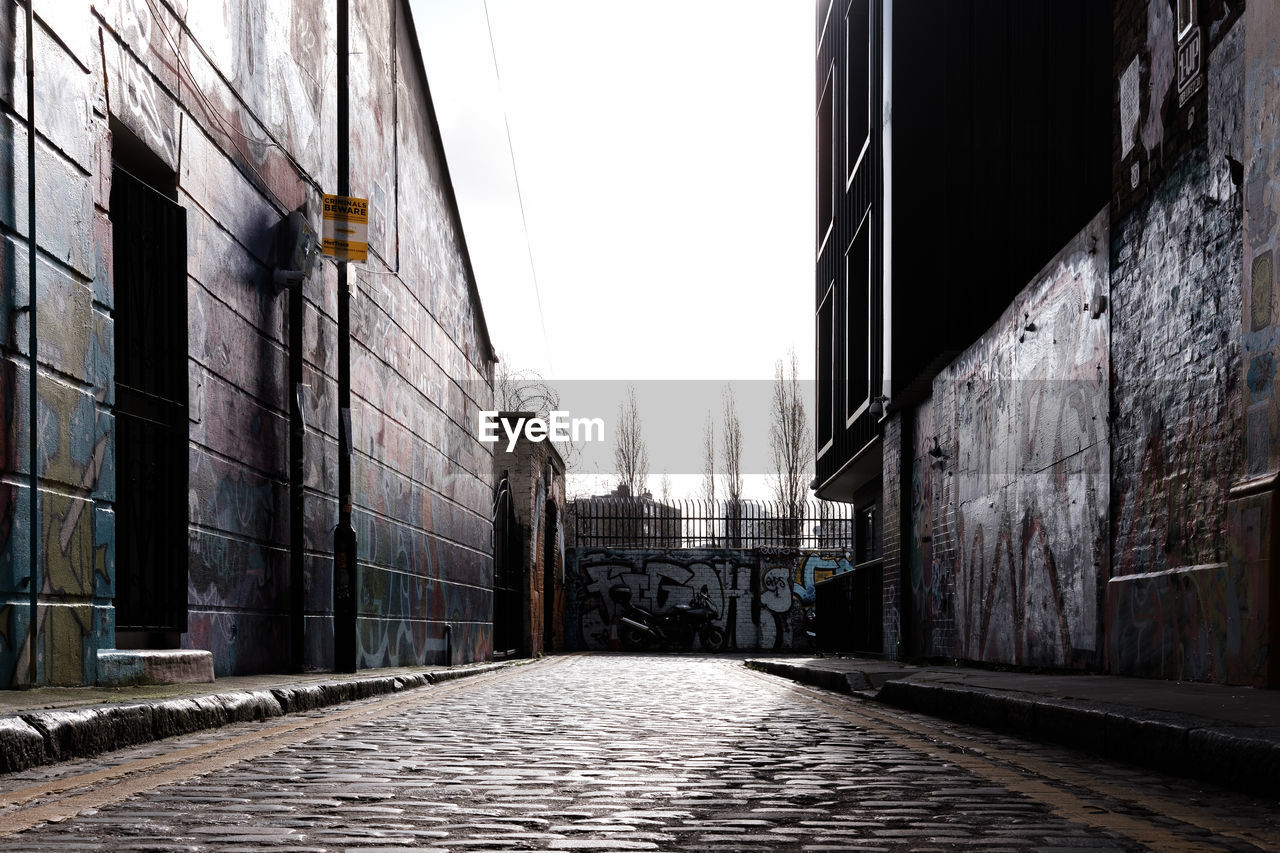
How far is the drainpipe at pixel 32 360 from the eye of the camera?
7.16 metres

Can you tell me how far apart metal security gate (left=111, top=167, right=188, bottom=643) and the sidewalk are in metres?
5.35

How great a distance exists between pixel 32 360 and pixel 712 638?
32.1 m

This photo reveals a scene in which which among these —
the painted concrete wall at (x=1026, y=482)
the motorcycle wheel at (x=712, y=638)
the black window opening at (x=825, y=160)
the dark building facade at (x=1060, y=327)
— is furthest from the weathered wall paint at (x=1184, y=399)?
the motorcycle wheel at (x=712, y=638)

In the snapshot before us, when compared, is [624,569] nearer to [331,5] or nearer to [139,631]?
[331,5]

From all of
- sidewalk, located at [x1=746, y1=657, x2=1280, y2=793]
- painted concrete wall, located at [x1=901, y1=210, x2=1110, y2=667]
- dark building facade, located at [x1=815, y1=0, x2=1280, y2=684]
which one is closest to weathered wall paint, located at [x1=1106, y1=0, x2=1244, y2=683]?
dark building facade, located at [x1=815, y1=0, x2=1280, y2=684]

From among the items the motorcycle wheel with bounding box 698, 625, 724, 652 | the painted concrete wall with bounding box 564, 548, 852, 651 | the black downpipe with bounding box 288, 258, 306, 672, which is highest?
the black downpipe with bounding box 288, 258, 306, 672

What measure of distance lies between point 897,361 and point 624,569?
20917mm

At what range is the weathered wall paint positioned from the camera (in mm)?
8141

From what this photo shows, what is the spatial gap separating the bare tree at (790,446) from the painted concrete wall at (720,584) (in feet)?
17.4

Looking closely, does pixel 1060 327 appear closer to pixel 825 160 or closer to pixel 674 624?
pixel 825 160

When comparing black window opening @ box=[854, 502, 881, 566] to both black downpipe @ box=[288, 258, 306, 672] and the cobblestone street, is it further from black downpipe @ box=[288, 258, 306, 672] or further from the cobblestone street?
the cobblestone street

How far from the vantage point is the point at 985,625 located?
14281 millimetres

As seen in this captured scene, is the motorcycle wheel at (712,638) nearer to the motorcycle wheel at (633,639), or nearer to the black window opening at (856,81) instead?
the motorcycle wheel at (633,639)

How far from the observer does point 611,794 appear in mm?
4527
